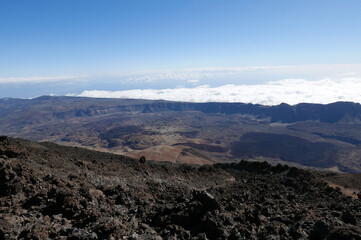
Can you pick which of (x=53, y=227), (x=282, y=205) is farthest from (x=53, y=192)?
(x=282, y=205)

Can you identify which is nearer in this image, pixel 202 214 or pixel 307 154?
pixel 202 214

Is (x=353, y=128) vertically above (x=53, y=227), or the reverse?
(x=53, y=227)

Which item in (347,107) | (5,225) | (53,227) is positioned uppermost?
(5,225)

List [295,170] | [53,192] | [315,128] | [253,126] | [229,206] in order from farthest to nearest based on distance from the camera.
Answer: [253,126], [315,128], [295,170], [229,206], [53,192]

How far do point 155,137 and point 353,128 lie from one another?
428 ft

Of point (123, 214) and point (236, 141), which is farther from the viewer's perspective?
point (236, 141)

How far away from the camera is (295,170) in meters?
26.0

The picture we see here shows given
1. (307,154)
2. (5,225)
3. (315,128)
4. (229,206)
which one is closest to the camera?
(5,225)

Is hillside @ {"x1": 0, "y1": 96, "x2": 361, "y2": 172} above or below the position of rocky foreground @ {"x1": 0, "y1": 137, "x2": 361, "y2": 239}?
below

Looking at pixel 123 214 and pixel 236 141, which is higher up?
pixel 123 214

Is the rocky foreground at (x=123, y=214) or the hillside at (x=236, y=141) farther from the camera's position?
the hillside at (x=236, y=141)

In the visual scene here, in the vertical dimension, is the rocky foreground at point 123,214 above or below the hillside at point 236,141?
above

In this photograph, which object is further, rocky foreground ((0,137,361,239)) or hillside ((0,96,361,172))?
Result: hillside ((0,96,361,172))

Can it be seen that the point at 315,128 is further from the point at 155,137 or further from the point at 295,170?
the point at 295,170
